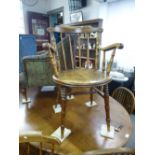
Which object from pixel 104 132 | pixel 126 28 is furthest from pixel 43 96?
pixel 126 28

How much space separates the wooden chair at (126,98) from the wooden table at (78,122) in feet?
0.58

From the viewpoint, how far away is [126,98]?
1.80 metres

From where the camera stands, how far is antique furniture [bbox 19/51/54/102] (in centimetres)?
179

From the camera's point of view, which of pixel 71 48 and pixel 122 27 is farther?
pixel 122 27

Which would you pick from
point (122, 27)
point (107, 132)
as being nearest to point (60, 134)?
point (107, 132)

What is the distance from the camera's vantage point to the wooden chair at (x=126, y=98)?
1.68 meters

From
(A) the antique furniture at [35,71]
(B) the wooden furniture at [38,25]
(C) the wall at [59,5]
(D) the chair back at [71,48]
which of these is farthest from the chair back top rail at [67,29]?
(B) the wooden furniture at [38,25]

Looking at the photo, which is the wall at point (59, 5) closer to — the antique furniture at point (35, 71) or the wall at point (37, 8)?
the wall at point (37, 8)

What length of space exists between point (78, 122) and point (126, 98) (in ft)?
2.40

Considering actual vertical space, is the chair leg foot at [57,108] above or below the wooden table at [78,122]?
above

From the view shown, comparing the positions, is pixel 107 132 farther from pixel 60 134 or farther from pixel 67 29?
pixel 67 29
